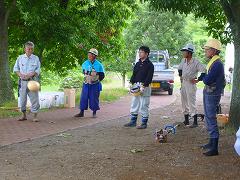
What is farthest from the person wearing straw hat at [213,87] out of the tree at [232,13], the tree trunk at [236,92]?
the tree trunk at [236,92]

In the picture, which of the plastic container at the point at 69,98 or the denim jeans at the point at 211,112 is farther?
the plastic container at the point at 69,98

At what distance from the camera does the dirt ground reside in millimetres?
6781

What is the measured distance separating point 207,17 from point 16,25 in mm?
7988

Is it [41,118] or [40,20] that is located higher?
[40,20]

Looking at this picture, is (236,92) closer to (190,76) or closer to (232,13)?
(232,13)

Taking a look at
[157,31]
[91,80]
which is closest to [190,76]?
[91,80]

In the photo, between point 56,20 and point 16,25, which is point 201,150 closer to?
point 56,20

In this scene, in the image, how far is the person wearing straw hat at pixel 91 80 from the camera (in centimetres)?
1280

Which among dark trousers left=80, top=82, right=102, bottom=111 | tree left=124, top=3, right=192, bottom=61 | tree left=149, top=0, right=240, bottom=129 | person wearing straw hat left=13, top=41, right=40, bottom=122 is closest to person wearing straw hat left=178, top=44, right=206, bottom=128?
tree left=149, top=0, right=240, bottom=129

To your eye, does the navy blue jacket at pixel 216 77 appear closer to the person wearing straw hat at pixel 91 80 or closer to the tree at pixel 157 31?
the person wearing straw hat at pixel 91 80

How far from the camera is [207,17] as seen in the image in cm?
1227

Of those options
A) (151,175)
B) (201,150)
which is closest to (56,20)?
(201,150)

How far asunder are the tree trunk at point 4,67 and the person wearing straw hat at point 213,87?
9.12 meters

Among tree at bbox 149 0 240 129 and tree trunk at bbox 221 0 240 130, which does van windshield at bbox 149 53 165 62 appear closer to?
tree at bbox 149 0 240 129
